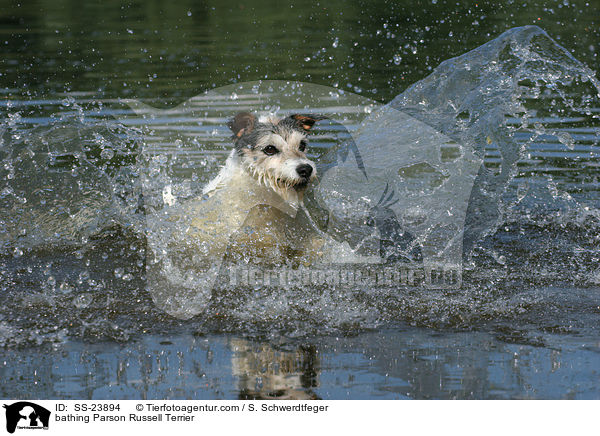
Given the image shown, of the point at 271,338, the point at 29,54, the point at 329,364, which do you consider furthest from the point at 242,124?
the point at 29,54

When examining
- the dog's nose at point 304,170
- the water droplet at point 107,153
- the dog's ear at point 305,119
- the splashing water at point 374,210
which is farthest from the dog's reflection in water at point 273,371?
the water droplet at point 107,153

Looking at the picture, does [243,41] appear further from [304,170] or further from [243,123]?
[304,170]

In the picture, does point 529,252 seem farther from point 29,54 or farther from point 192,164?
point 29,54

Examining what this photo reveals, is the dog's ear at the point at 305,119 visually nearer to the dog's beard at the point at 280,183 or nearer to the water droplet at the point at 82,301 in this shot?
the dog's beard at the point at 280,183

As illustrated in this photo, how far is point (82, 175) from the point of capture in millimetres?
8984

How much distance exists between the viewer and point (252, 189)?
7.22 metres

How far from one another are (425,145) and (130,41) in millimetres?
12480

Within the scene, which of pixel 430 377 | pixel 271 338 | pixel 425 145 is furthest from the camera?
pixel 425 145

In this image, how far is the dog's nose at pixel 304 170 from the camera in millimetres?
6656

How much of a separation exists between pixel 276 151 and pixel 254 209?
2.22ft

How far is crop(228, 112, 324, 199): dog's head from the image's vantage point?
679cm
